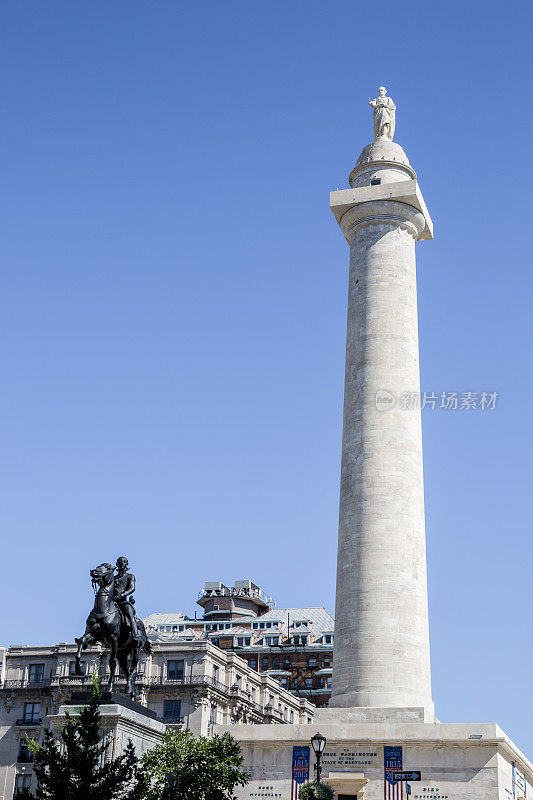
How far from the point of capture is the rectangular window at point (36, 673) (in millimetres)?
77000

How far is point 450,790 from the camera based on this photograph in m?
34.6

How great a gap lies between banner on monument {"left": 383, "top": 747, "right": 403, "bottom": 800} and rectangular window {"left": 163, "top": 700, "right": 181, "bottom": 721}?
1546 inches

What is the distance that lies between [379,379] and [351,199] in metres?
8.89

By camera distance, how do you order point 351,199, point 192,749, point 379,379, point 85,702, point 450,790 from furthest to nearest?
point 351,199, point 379,379, point 450,790, point 192,749, point 85,702

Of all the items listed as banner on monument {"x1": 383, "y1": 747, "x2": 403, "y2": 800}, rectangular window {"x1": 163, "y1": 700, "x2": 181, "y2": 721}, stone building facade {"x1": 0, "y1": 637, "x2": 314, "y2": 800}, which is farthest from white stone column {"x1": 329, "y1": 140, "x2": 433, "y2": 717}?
rectangular window {"x1": 163, "y1": 700, "x2": 181, "y2": 721}

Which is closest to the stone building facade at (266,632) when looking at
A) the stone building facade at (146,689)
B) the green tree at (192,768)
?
the stone building facade at (146,689)

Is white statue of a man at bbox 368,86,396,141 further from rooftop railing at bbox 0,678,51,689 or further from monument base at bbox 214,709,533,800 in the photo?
rooftop railing at bbox 0,678,51,689

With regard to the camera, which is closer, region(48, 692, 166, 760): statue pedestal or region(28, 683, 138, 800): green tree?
region(28, 683, 138, 800): green tree

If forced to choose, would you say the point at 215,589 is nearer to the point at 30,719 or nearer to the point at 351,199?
the point at 30,719

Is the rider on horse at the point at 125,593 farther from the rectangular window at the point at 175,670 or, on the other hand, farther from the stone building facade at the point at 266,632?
the stone building facade at the point at 266,632

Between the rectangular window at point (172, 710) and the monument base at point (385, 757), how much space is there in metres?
36.0

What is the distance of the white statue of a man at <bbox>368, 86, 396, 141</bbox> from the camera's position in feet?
159

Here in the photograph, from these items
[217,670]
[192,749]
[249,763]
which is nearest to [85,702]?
[192,749]

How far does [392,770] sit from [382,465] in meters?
11.6
